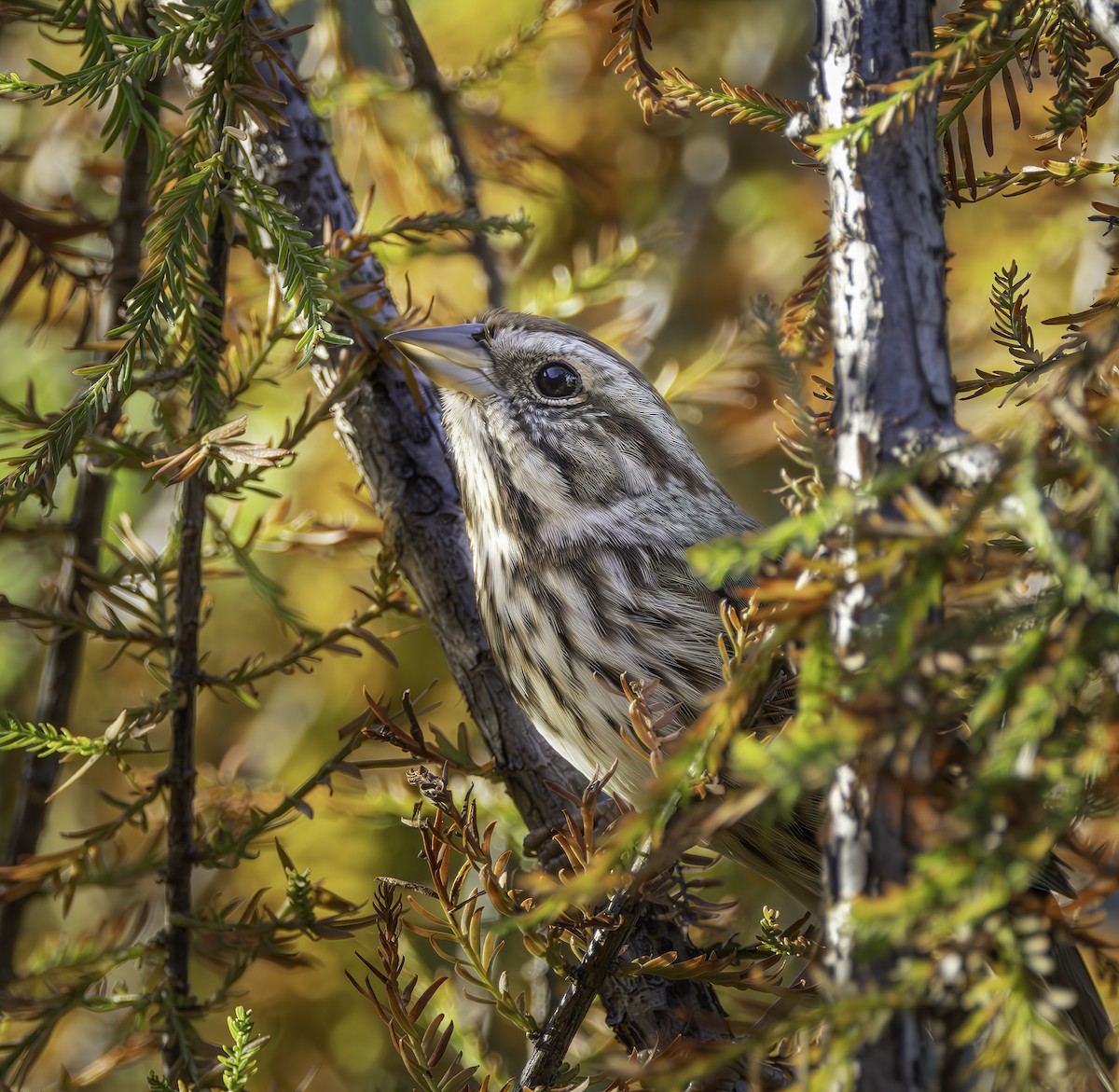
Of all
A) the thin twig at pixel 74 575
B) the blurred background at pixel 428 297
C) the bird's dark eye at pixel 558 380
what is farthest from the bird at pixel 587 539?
the thin twig at pixel 74 575

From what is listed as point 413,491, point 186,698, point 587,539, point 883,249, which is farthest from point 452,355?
point 883,249

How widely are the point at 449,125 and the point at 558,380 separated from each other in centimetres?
107

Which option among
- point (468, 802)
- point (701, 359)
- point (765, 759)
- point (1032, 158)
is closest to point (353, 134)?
point (701, 359)

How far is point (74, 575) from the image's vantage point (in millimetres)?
2412

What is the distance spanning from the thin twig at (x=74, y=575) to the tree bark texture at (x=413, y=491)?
0.35m

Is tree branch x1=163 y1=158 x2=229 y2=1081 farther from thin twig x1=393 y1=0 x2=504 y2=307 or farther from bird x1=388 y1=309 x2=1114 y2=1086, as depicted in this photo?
thin twig x1=393 y1=0 x2=504 y2=307

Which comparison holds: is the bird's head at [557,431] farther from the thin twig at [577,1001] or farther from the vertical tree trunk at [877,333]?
the vertical tree trunk at [877,333]

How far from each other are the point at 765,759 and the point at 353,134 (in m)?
3.06

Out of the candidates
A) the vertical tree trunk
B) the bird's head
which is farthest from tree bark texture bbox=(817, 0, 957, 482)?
the bird's head

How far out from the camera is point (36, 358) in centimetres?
424

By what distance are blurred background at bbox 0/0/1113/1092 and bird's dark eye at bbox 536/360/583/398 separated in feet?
1.21

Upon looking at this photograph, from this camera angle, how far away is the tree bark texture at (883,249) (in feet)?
3.83

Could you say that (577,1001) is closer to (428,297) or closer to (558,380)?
(558,380)

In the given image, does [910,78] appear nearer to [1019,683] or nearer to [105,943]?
[1019,683]
